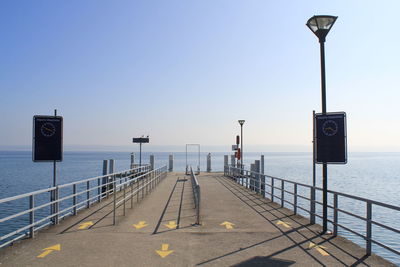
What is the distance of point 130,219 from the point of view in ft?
33.3

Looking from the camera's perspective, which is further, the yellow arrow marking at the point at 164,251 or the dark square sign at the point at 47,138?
the dark square sign at the point at 47,138

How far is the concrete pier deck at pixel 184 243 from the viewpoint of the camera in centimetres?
631

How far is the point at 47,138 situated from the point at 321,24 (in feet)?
24.8

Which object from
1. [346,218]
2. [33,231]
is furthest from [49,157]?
[346,218]

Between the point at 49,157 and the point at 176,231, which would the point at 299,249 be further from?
the point at 49,157

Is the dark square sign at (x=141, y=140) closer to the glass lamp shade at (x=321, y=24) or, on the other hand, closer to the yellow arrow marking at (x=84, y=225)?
the yellow arrow marking at (x=84, y=225)

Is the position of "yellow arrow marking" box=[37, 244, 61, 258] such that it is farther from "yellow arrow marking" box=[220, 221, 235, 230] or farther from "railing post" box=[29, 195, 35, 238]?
"yellow arrow marking" box=[220, 221, 235, 230]

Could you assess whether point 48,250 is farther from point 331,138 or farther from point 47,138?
point 331,138

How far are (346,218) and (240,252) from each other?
48.2 ft

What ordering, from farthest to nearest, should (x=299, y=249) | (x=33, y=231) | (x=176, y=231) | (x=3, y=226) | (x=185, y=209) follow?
(x=3, y=226) < (x=185, y=209) < (x=176, y=231) < (x=33, y=231) < (x=299, y=249)

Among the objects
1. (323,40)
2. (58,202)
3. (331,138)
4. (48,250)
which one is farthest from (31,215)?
(323,40)

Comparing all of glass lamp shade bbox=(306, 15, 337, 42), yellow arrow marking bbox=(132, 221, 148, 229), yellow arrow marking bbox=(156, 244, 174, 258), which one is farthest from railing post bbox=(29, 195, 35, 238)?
glass lamp shade bbox=(306, 15, 337, 42)

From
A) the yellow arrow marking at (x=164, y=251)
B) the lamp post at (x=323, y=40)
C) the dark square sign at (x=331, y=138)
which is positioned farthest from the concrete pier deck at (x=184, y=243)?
the dark square sign at (x=331, y=138)

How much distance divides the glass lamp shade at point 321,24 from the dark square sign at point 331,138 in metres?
1.91
